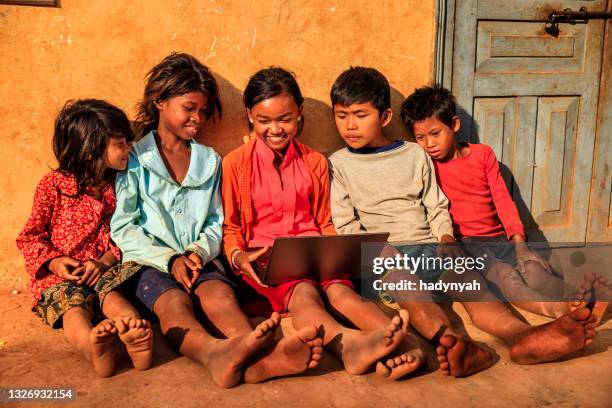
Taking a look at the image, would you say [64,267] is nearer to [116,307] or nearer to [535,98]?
[116,307]

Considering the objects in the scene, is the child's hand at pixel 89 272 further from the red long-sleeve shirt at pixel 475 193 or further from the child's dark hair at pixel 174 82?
the red long-sleeve shirt at pixel 475 193

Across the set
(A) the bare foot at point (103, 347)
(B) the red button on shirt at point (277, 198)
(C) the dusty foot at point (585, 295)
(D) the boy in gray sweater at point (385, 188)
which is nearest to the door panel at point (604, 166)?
(D) the boy in gray sweater at point (385, 188)

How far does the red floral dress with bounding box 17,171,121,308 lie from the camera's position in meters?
2.89

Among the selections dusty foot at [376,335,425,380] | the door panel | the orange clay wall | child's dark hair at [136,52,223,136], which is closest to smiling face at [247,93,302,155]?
child's dark hair at [136,52,223,136]

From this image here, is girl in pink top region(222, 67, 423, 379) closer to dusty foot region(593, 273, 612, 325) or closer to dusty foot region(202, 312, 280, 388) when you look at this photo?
dusty foot region(202, 312, 280, 388)

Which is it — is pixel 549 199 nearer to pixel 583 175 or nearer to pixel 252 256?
pixel 583 175

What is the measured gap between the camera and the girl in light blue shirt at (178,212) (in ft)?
8.89

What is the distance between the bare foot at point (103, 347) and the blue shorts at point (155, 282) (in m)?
0.34

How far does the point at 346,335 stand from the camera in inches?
98.1

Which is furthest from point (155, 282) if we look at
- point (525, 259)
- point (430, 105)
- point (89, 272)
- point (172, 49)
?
point (525, 259)

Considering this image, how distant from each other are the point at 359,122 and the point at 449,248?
820mm

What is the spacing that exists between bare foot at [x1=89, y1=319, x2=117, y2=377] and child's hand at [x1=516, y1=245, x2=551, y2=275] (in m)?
2.05

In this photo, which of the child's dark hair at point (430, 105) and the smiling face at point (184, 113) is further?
the child's dark hair at point (430, 105)

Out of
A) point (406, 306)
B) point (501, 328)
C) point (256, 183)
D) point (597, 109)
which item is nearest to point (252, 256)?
point (256, 183)
